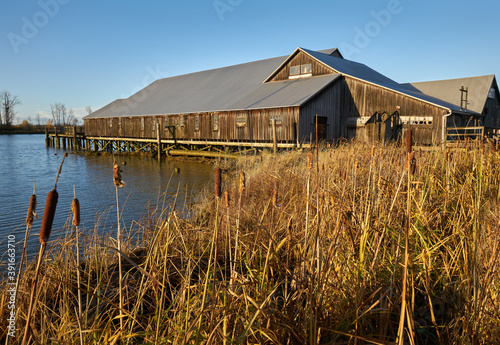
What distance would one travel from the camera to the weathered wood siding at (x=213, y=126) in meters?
22.7

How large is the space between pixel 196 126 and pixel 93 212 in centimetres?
1818

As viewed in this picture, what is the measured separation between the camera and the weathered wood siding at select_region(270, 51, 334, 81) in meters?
25.0

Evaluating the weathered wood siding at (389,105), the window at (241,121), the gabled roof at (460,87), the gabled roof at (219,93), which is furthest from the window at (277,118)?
the gabled roof at (460,87)

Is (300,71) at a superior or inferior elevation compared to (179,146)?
superior

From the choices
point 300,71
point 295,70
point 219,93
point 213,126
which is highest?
point 295,70

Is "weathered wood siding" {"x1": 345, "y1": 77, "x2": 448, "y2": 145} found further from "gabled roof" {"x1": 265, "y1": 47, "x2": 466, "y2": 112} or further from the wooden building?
"gabled roof" {"x1": 265, "y1": 47, "x2": 466, "y2": 112}

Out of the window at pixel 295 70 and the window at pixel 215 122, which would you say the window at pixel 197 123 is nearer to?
the window at pixel 215 122

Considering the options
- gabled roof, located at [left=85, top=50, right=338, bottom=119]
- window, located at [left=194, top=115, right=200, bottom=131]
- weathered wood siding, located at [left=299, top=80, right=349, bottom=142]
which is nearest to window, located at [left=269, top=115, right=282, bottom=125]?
gabled roof, located at [left=85, top=50, right=338, bottom=119]

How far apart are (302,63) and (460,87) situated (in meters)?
17.6

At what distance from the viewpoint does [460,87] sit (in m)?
33.4

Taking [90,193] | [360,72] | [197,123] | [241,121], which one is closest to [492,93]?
[360,72]

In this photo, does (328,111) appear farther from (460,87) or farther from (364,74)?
(460,87)

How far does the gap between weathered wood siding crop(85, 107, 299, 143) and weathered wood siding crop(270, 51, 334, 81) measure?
16.8 ft

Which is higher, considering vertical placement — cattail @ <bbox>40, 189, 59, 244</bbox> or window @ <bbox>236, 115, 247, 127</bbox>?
window @ <bbox>236, 115, 247, 127</bbox>
